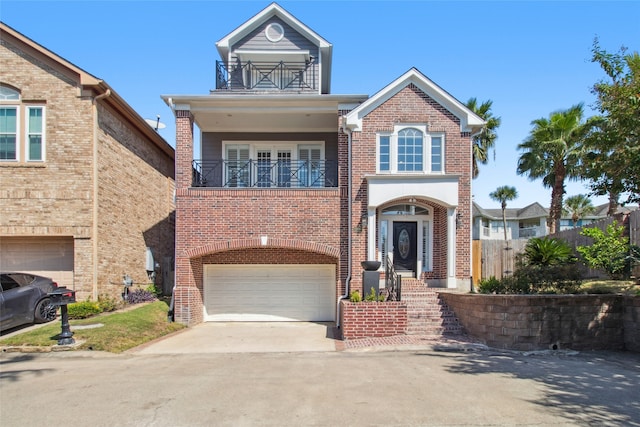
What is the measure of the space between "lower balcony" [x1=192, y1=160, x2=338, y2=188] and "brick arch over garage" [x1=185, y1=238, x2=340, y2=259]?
103 inches

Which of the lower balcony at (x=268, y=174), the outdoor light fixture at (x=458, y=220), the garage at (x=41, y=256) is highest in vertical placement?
the lower balcony at (x=268, y=174)

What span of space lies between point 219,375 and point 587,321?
8355 millimetres

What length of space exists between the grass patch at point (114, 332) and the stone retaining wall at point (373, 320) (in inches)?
203

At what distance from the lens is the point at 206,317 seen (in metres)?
14.1

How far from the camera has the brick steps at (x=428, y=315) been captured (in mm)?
11016

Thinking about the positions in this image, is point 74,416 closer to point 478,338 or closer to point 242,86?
point 478,338

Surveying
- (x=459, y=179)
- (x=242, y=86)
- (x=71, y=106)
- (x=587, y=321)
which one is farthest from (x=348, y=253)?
(x=71, y=106)

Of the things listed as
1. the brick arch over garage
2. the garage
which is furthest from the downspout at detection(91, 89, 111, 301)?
the brick arch over garage

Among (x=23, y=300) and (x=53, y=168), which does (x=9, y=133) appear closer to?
(x=53, y=168)

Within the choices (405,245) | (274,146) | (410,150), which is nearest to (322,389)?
(405,245)

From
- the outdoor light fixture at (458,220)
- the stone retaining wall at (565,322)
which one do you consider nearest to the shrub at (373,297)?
the stone retaining wall at (565,322)

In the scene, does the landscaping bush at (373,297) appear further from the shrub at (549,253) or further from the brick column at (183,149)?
the brick column at (183,149)

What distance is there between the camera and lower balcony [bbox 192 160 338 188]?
49.7 feet

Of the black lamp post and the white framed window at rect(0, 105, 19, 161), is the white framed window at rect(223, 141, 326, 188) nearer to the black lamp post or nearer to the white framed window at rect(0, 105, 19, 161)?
the white framed window at rect(0, 105, 19, 161)
